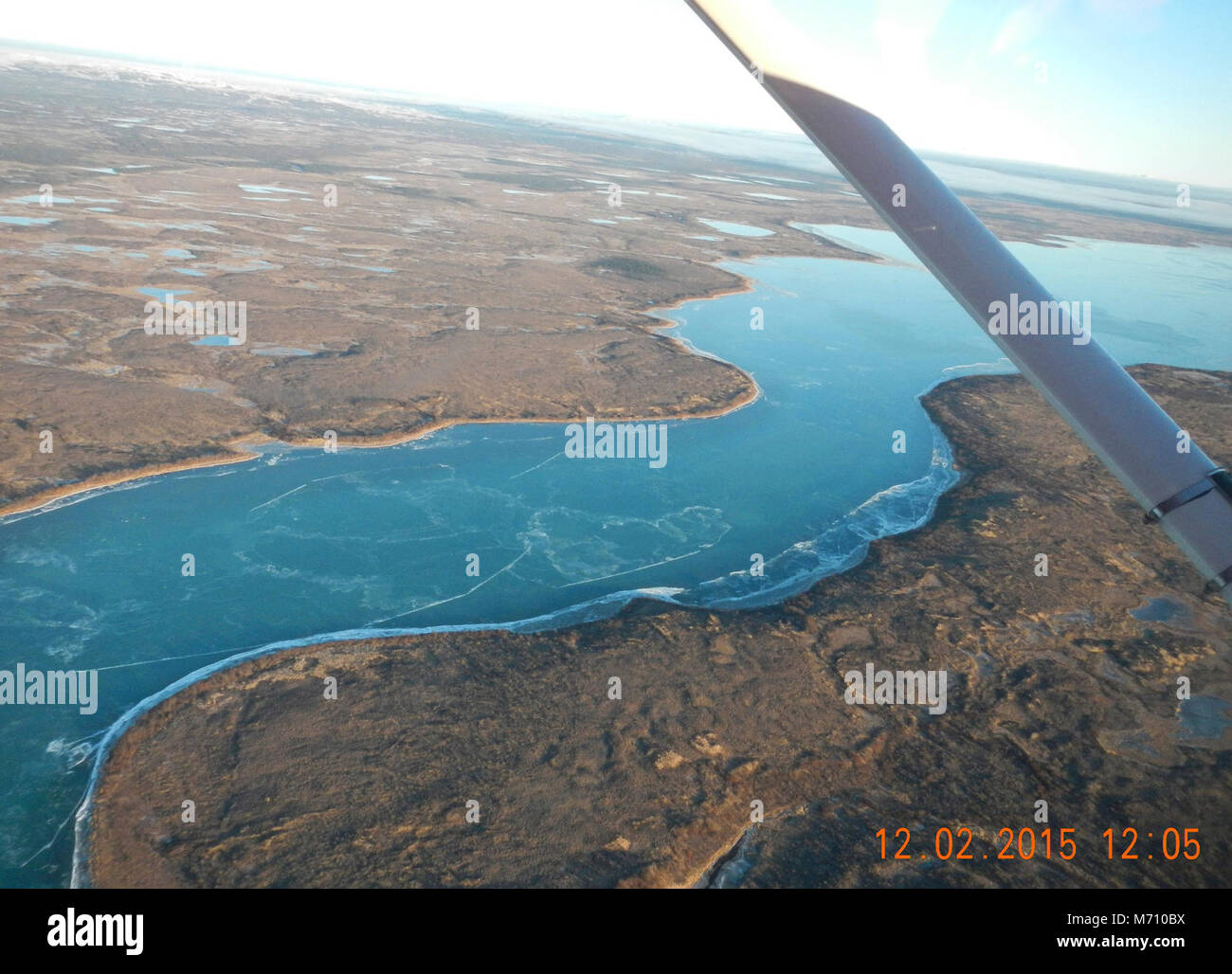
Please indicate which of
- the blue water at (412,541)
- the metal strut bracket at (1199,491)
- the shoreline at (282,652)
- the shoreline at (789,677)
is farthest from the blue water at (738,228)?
the metal strut bracket at (1199,491)

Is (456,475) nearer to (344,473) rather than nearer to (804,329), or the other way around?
(344,473)

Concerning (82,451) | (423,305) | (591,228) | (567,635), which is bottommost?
(567,635)

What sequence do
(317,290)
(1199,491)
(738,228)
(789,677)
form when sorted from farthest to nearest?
(738,228), (317,290), (789,677), (1199,491)

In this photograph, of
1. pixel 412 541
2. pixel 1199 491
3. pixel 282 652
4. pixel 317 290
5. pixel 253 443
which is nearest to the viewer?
pixel 1199 491

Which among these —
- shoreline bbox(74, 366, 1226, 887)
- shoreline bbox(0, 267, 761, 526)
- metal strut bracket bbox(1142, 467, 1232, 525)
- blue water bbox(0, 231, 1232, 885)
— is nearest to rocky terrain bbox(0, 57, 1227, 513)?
shoreline bbox(0, 267, 761, 526)

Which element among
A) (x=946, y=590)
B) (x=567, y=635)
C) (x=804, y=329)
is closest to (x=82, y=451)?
(x=567, y=635)

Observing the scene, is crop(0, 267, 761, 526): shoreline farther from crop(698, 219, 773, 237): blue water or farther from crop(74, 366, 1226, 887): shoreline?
crop(698, 219, 773, 237): blue water

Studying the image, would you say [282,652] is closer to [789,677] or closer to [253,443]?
[789,677]

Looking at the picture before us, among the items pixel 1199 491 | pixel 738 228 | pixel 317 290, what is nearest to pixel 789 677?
pixel 1199 491

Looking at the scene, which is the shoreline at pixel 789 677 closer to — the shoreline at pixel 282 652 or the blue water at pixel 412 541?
the shoreline at pixel 282 652
